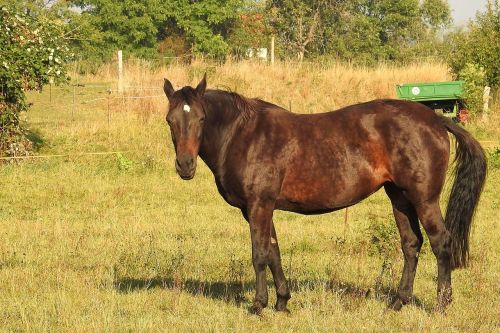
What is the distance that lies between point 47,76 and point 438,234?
13.8 metres

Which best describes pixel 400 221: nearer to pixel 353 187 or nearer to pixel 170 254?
pixel 353 187

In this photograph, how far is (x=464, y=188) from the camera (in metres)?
8.13

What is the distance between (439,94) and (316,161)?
22.0 meters

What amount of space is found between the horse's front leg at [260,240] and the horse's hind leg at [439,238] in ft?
5.32

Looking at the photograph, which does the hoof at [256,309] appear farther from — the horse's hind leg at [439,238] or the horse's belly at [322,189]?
the horse's hind leg at [439,238]

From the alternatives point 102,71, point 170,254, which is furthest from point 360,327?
point 102,71

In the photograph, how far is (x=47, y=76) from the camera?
18.9 meters

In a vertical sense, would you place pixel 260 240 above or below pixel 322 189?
below

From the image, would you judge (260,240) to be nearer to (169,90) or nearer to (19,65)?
(169,90)

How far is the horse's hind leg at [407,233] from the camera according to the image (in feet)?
26.2

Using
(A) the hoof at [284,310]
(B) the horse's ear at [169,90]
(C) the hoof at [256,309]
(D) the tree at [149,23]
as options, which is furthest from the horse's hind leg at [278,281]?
(D) the tree at [149,23]

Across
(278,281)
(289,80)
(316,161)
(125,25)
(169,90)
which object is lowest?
(278,281)

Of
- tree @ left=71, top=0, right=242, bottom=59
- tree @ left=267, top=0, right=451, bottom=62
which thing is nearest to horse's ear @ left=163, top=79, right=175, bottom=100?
tree @ left=71, top=0, right=242, bottom=59

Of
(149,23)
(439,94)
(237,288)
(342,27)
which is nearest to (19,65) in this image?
(237,288)
